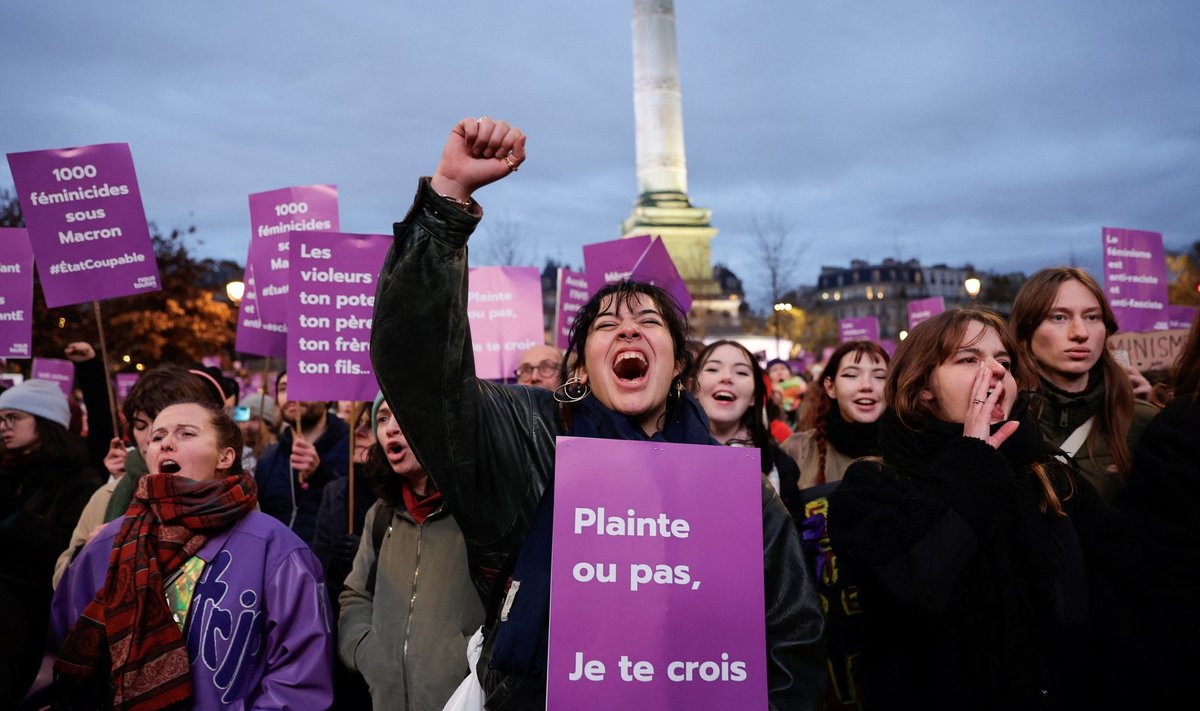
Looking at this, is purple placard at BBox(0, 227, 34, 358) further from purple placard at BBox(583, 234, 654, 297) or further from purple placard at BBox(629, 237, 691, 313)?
purple placard at BBox(629, 237, 691, 313)

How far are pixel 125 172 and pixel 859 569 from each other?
17.8ft

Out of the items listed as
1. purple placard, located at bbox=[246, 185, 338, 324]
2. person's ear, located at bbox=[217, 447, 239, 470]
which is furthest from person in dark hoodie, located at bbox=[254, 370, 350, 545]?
person's ear, located at bbox=[217, 447, 239, 470]

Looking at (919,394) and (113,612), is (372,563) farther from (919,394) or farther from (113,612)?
(919,394)

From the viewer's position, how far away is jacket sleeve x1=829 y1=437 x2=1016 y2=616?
226cm

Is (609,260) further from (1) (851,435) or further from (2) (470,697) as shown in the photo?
(2) (470,697)

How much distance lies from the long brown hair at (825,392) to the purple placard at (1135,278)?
15.0ft

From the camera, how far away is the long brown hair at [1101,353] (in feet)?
10.8

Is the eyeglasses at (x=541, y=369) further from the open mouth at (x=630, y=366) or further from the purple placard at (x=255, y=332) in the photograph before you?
the open mouth at (x=630, y=366)

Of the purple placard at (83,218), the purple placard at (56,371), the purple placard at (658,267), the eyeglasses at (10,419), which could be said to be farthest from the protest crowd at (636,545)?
the purple placard at (56,371)

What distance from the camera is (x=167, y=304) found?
2642 cm

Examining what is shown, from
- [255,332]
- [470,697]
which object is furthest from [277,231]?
[470,697]

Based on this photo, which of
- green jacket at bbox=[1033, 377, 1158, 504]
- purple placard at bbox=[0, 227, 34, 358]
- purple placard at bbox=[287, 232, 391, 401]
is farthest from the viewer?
purple placard at bbox=[0, 227, 34, 358]

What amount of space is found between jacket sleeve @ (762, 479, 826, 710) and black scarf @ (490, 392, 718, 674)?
17.1 inches

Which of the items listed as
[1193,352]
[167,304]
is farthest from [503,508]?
[167,304]
